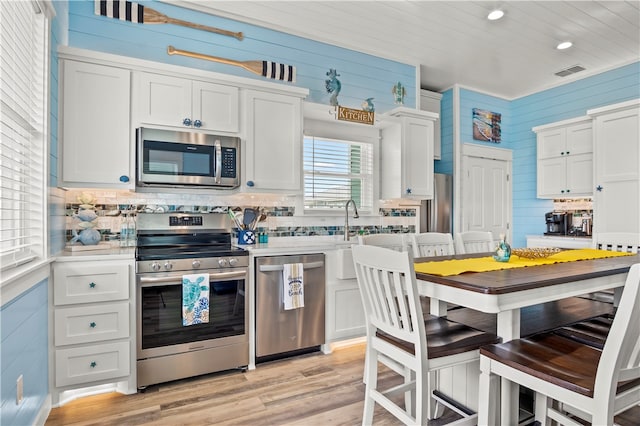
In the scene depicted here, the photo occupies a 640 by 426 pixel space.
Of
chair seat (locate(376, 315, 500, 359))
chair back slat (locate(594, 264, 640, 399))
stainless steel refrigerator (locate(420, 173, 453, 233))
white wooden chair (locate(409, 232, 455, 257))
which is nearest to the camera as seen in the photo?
chair back slat (locate(594, 264, 640, 399))

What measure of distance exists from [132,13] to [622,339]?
12.5 feet

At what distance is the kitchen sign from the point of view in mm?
3625

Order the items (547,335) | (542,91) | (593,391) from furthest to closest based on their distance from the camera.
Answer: (542,91) < (547,335) < (593,391)

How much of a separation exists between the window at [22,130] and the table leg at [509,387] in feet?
7.51

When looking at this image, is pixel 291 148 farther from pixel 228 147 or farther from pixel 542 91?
pixel 542 91

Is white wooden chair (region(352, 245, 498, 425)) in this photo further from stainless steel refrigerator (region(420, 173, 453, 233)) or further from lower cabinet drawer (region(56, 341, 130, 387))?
stainless steel refrigerator (region(420, 173, 453, 233))

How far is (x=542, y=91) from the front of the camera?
17.5 feet

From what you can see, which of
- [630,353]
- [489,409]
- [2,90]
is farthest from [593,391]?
[2,90]

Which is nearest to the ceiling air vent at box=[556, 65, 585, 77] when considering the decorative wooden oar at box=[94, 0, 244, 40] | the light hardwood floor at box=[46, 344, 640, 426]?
the light hardwood floor at box=[46, 344, 640, 426]

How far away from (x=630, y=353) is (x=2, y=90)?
2.75m

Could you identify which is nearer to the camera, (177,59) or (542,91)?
(177,59)

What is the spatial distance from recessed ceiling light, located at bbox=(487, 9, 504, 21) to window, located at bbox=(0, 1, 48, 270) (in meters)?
3.55

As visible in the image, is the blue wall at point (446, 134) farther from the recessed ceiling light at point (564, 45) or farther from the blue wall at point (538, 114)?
the recessed ceiling light at point (564, 45)

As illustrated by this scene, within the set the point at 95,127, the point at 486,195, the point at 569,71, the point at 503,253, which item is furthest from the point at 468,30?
the point at 95,127
